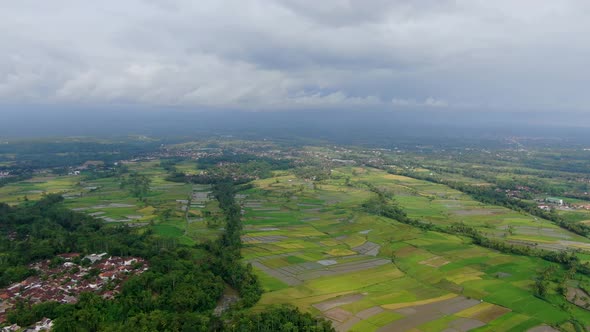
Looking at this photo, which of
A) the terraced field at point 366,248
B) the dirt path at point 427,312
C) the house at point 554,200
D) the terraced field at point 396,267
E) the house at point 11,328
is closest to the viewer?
the house at point 11,328

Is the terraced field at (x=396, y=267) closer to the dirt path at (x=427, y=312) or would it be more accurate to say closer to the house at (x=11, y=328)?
the dirt path at (x=427, y=312)

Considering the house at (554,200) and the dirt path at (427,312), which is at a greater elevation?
the house at (554,200)

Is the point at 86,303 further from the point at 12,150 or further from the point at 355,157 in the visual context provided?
the point at 12,150

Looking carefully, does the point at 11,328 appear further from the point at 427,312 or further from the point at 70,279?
the point at 427,312

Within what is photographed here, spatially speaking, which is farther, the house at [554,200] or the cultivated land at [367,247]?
the house at [554,200]

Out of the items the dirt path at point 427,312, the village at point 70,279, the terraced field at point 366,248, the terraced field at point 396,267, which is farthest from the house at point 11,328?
the dirt path at point 427,312

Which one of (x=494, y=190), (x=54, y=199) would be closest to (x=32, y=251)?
(x=54, y=199)

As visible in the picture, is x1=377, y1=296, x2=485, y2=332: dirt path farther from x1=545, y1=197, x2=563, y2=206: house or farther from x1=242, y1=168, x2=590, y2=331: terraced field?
x1=545, y1=197, x2=563, y2=206: house
